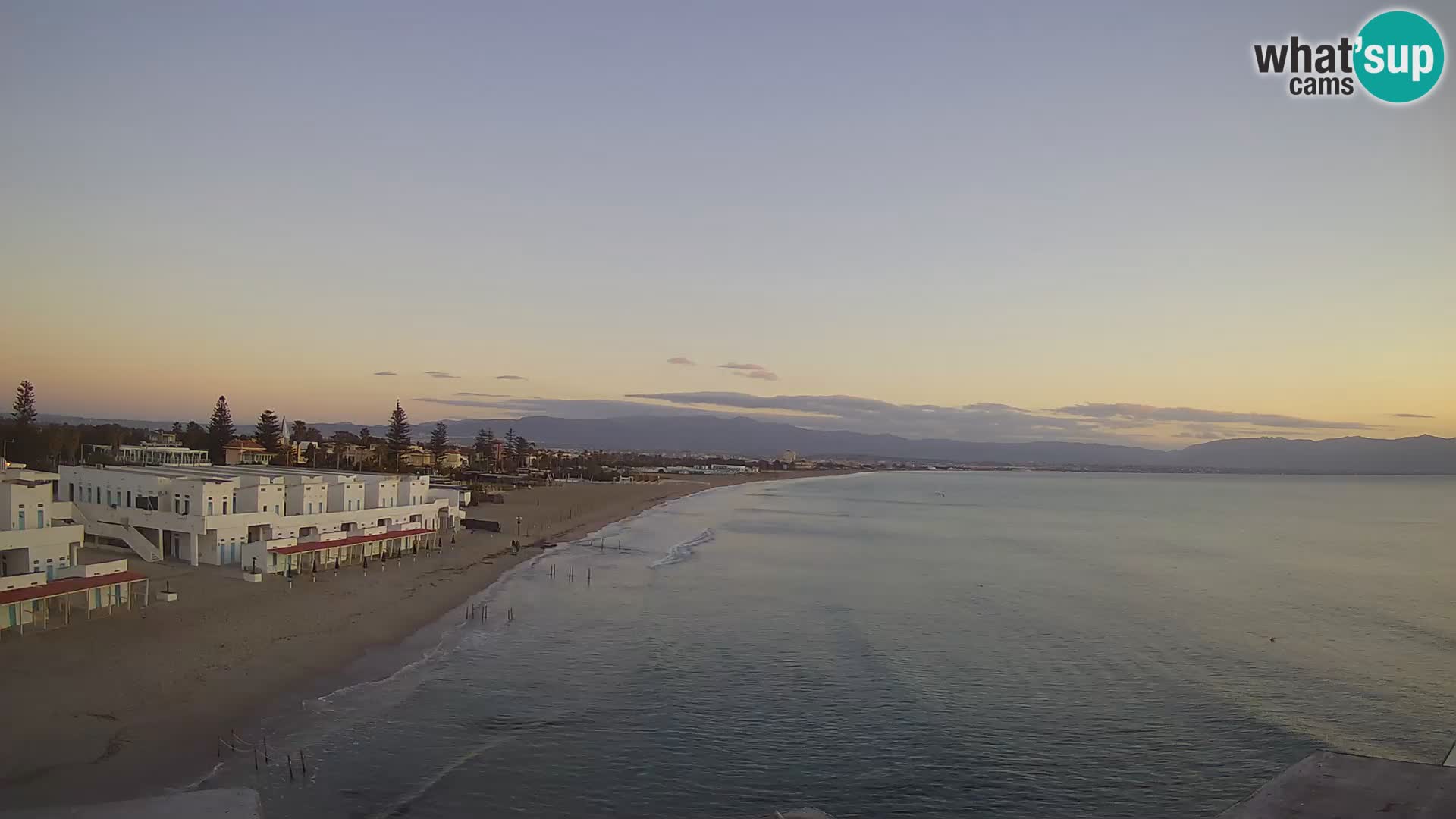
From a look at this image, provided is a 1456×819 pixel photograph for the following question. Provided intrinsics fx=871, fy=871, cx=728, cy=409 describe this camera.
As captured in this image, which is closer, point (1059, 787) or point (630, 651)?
point (1059, 787)

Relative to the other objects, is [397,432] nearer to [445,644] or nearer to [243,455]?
[243,455]

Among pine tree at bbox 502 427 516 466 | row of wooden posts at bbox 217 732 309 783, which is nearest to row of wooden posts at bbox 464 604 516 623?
row of wooden posts at bbox 217 732 309 783

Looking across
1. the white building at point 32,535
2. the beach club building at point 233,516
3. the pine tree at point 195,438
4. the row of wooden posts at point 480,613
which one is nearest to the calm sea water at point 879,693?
the row of wooden posts at point 480,613

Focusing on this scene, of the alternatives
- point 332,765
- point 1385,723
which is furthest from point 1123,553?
point 332,765

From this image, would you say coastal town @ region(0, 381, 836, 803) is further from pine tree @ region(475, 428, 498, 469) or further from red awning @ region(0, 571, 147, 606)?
pine tree @ region(475, 428, 498, 469)

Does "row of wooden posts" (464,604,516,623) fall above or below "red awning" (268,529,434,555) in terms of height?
below

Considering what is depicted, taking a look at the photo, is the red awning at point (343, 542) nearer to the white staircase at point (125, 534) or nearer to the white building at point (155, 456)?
the white staircase at point (125, 534)

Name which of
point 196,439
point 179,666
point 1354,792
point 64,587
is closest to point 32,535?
point 64,587

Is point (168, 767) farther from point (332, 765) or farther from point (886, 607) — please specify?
point (886, 607)
